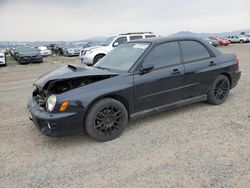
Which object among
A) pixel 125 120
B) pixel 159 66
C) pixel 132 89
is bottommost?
pixel 125 120

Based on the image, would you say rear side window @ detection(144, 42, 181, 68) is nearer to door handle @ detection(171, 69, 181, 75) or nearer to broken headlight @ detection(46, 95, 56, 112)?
door handle @ detection(171, 69, 181, 75)

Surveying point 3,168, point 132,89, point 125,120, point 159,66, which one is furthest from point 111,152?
point 159,66

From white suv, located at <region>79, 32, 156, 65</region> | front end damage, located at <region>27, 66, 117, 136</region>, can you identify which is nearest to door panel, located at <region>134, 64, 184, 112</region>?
front end damage, located at <region>27, 66, 117, 136</region>

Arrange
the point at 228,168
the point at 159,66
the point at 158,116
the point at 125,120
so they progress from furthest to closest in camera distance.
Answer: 1. the point at 158,116
2. the point at 159,66
3. the point at 125,120
4. the point at 228,168

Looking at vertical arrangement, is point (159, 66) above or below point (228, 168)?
above

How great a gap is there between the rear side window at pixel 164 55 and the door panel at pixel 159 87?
0.11 meters

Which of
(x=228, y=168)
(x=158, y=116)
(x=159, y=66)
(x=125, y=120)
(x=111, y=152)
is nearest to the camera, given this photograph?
(x=228, y=168)

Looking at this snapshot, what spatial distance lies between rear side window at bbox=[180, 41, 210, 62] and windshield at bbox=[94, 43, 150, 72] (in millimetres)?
791

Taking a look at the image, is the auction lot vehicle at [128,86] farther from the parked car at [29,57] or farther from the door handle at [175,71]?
the parked car at [29,57]

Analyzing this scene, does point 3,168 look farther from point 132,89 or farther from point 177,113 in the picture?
point 177,113

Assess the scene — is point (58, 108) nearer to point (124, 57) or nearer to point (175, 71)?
point (124, 57)

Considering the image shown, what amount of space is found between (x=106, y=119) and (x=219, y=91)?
8.87 ft

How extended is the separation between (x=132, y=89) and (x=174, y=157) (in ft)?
4.21

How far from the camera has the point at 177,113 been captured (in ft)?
16.2
